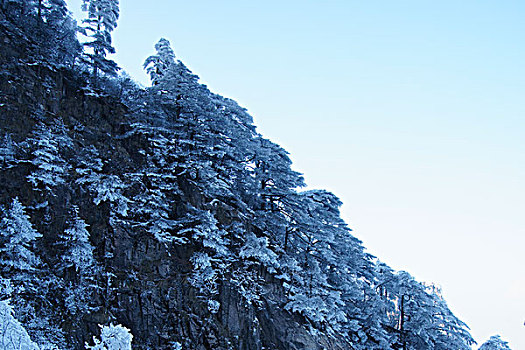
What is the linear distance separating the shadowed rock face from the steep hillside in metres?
0.09

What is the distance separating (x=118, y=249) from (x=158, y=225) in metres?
3.42

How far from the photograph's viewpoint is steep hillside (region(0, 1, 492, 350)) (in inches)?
924

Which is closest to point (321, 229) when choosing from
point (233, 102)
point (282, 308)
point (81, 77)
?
point (282, 308)

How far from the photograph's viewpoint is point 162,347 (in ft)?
78.1

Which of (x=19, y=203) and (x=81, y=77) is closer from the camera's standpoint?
(x=19, y=203)

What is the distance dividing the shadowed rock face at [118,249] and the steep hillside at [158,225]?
0.09m

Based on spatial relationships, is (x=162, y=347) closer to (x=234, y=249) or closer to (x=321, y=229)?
(x=234, y=249)

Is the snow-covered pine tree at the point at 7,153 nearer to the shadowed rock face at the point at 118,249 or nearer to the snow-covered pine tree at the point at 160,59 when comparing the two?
the shadowed rock face at the point at 118,249

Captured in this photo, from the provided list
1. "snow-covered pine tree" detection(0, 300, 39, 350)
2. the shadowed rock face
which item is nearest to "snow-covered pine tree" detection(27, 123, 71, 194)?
the shadowed rock face

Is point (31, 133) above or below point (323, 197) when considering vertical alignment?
below

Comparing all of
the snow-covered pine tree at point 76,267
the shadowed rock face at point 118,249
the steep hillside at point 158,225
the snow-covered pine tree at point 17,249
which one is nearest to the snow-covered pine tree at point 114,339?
the steep hillside at point 158,225

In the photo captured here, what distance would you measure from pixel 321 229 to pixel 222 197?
10.2 m

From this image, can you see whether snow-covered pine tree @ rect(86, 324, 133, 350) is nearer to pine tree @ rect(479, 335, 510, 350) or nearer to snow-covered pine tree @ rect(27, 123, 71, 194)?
snow-covered pine tree @ rect(27, 123, 71, 194)

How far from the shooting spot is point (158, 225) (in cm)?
2842
